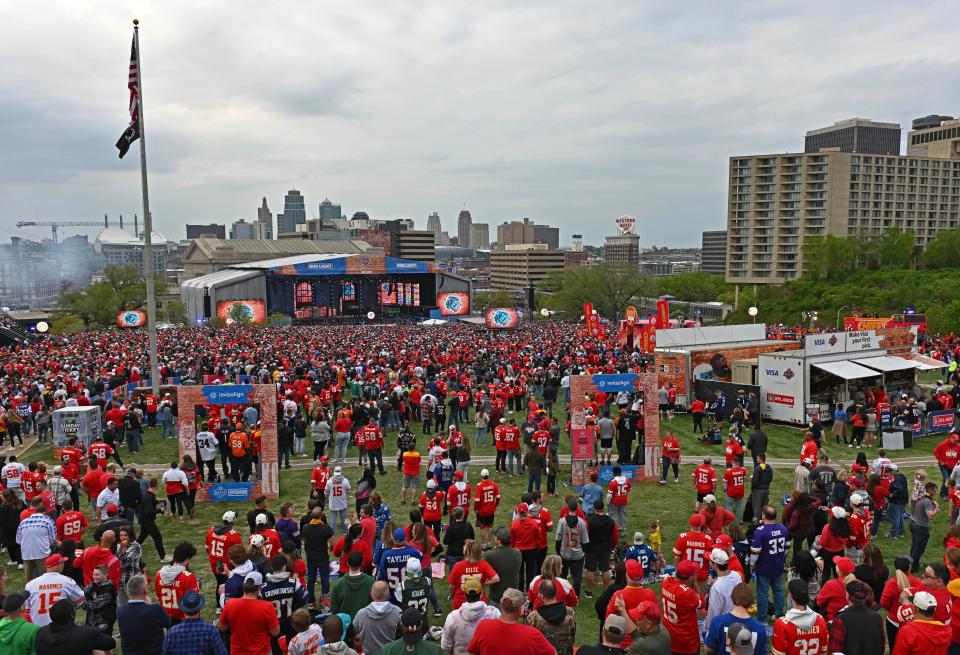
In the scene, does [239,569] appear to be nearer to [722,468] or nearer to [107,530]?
[107,530]

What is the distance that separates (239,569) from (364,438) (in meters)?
7.89

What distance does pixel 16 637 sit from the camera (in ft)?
18.4

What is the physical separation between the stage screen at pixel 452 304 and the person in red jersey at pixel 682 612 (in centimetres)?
7303

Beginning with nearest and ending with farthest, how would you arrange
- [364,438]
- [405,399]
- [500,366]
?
[364,438], [405,399], [500,366]

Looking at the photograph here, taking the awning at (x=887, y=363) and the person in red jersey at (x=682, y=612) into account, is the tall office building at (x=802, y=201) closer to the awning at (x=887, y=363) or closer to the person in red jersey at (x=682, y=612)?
the awning at (x=887, y=363)

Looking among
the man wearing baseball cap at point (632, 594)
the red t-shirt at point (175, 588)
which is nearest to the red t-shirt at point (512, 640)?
the man wearing baseball cap at point (632, 594)

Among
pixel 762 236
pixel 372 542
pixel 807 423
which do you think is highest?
pixel 762 236

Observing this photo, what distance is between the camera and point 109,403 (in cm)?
1986

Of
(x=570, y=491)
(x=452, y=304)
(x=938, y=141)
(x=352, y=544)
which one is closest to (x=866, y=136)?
(x=938, y=141)

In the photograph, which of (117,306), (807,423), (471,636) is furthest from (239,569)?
(117,306)

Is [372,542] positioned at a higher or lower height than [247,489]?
higher

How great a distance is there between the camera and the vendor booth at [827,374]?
20.4 meters

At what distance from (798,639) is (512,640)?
7.39 ft

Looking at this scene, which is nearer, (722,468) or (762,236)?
(722,468)
